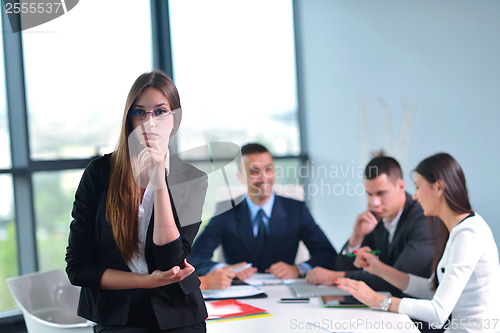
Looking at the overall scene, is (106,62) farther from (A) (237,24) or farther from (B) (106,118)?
(A) (237,24)

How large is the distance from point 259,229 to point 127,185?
1.61m

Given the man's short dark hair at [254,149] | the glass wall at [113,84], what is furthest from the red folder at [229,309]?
the glass wall at [113,84]

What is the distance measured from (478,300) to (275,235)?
1.32 meters

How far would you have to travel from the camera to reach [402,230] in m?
2.62

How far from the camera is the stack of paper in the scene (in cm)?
194

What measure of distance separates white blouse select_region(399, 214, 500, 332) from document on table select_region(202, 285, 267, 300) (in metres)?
0.64

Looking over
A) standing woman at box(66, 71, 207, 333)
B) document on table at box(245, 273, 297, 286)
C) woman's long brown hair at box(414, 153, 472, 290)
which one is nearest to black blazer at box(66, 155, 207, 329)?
standing woman at box(66, 71, 207, 333)

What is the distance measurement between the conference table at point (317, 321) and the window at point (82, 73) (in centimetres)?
229

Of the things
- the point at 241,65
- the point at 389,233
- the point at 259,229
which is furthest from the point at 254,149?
the point at 241,65

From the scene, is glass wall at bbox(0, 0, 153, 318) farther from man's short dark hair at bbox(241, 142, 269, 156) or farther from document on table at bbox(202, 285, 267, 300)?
document on table at bbox(202, 285, 267, 300)

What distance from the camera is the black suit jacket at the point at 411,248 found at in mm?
2459

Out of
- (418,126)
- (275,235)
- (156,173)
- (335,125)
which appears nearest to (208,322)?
(156,173)

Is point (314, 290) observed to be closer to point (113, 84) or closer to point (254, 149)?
point (254, 149)

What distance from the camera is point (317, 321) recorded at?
6.06 feet
